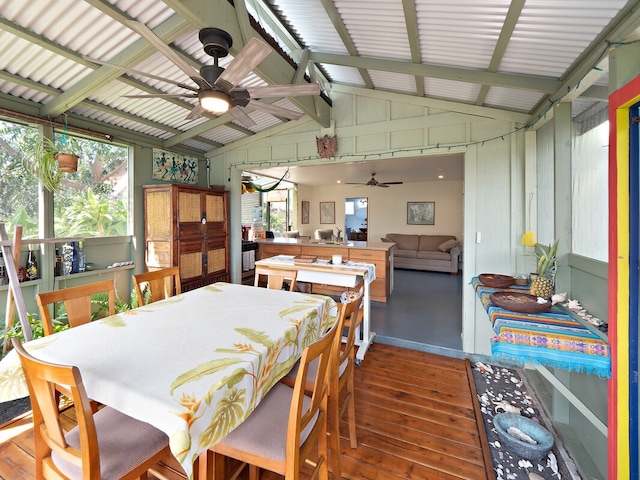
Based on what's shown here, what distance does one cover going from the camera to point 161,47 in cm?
146

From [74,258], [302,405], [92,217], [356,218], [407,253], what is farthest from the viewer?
[356,218]

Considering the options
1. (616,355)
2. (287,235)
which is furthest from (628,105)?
(287,235)

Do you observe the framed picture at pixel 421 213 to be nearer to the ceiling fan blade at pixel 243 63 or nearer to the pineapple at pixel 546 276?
the pineapple at pixel 546 276

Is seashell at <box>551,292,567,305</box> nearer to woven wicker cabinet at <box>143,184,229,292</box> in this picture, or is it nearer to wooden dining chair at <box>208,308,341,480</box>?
wooden dining chair at <box>208,308,341,480</box>

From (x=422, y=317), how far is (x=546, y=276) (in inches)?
76.6

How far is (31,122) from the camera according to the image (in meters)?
2.74

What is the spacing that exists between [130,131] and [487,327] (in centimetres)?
474

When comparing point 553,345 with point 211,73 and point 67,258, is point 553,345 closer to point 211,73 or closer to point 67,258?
point 211,73

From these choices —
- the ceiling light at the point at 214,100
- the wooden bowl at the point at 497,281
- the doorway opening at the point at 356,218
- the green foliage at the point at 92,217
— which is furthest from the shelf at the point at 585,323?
the doorway opening at the point at 356,218

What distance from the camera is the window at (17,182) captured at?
103 inches

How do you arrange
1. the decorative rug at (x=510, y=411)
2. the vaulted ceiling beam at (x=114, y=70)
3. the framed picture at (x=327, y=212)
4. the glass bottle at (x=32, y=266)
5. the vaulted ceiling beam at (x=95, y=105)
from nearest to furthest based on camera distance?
the decorative rug at (x=510, y=411), the vaulted ceiling beam at (x=114, y=70), the vaulted ceiling beam at (x=95, y=105), the glass bottle at (x=32, y=266), the framed picture at (x=327, y=212)

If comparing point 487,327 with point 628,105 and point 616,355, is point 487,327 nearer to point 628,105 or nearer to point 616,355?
point 616,355

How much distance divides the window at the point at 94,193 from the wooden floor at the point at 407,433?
6.63 feet

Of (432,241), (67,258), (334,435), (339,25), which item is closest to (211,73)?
(339,25)
